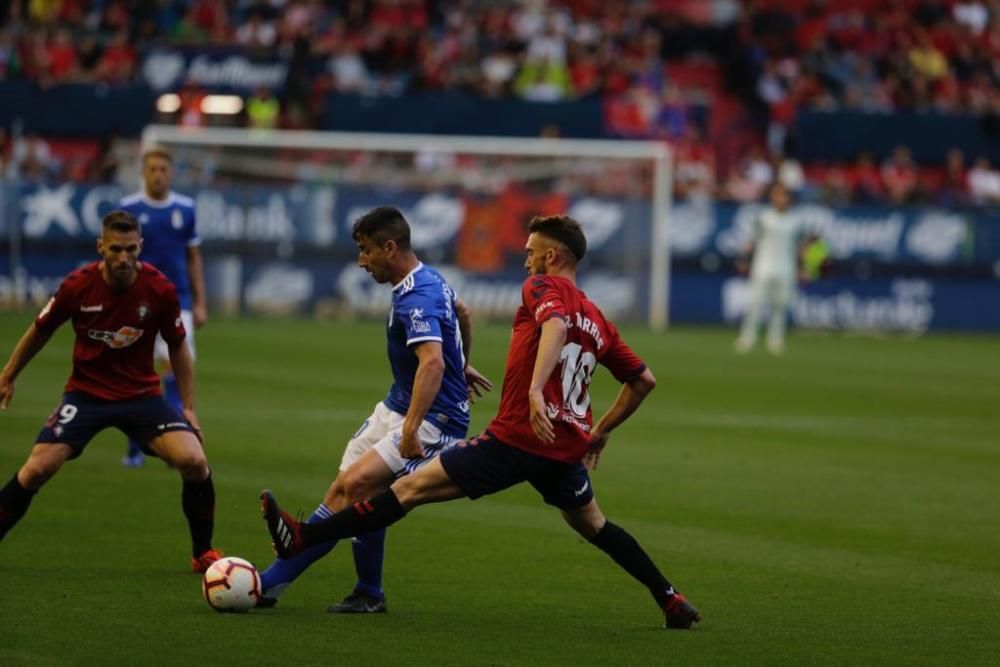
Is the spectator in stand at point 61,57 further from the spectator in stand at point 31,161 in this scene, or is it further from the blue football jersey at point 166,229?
the blue football jersey at point 166,229

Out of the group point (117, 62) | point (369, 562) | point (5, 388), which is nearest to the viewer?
point (369, 562)

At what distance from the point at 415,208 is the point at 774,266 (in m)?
6.43

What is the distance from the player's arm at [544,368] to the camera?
7.61 meters

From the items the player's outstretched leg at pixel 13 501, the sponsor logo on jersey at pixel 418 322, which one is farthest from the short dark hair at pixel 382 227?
the player's outstretched leg at pixel 13 501

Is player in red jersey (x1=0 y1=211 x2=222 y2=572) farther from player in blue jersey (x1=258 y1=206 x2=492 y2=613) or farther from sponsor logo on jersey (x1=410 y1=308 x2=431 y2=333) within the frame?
sponsor logo on jersey (x1=410 y1=308 x2=431 y2=333)

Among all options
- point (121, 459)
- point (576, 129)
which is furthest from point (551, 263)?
point (576, 129)

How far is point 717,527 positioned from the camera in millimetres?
11516

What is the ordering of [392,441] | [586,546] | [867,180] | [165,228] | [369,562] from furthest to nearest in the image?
[867,180] < [165,228] < [586,546] < [369,562] < [392,441]

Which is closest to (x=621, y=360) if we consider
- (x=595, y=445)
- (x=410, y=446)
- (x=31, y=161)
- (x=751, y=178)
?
(x=595, y=445)

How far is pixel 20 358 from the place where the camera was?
893 cm

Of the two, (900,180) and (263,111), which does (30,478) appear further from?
(900,180)

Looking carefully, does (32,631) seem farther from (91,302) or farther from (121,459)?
(121,459)

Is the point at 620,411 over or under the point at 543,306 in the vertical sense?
under

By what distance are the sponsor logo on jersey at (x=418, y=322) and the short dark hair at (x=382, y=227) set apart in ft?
1.11
